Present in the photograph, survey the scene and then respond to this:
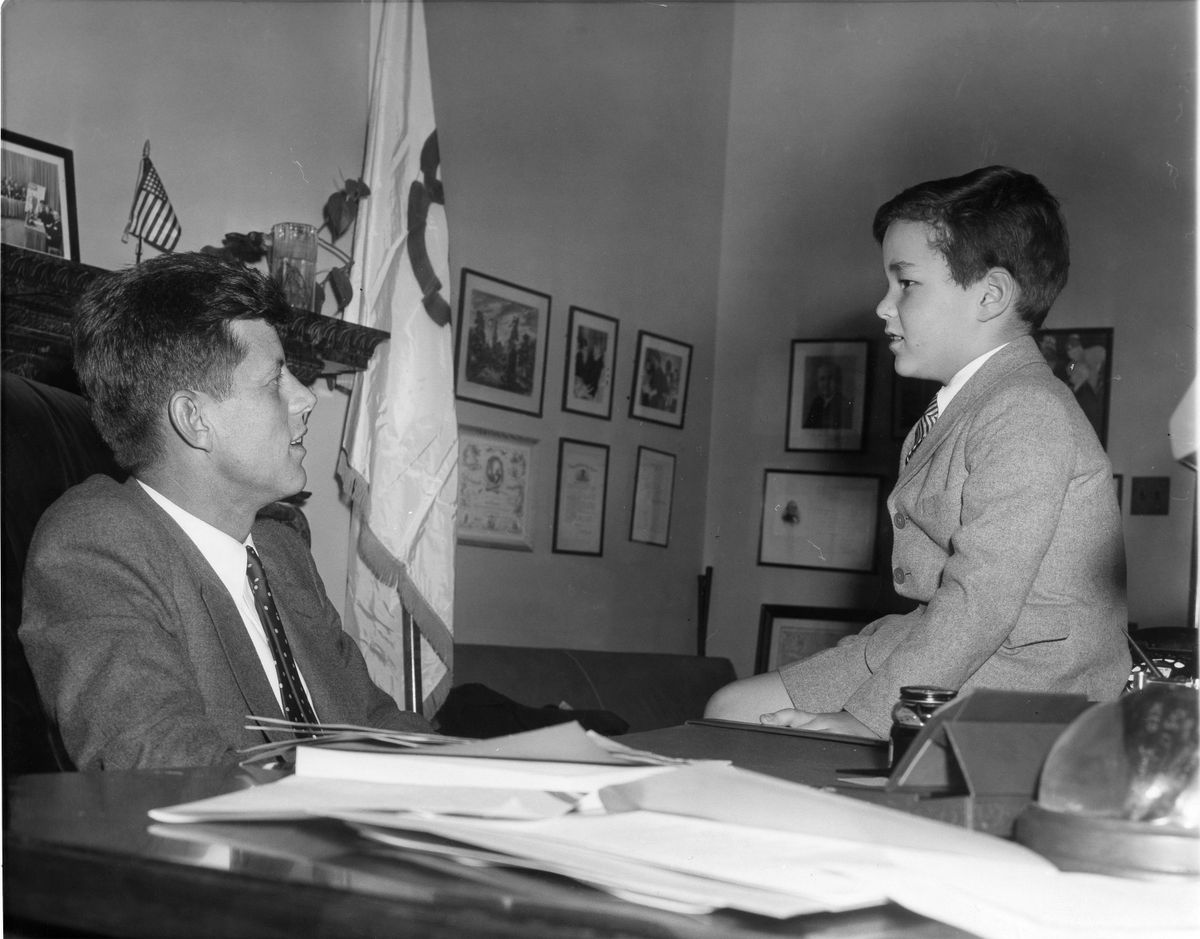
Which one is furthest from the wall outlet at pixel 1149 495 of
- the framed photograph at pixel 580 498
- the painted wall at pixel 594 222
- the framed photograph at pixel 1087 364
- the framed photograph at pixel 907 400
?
the framed photograph at pixel 580 498

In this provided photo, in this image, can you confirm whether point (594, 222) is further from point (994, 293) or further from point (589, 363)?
point (994, 293)

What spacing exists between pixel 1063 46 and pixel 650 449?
2595 millimetres

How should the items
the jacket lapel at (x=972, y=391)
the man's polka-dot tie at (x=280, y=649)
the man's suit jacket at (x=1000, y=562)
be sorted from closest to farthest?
the man's polka-dot tie at (x=280, y=649) < the man's suit jacket at (x=1000, y=562) < the jacket lapel at (x=972, y=391)

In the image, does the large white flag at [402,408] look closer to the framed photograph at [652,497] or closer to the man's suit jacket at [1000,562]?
the man's suit jacket at [1000,562]

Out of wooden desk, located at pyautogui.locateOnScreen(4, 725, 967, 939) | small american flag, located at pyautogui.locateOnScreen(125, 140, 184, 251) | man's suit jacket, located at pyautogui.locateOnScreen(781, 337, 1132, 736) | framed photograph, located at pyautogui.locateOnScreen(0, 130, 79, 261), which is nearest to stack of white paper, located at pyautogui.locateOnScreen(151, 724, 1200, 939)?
wooden desk, located at pyautogui.locateOnScreen(4, 725, 967, 939)

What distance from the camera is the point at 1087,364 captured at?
5461 mm

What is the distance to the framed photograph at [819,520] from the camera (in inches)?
239

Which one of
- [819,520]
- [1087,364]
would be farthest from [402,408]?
[1087,364]

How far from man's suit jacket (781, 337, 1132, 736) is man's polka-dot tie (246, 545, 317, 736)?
34.4 inches

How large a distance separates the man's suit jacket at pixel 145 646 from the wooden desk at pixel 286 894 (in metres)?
0.52

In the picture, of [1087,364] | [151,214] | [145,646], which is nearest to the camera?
[145,646]

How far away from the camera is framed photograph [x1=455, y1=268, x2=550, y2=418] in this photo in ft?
16.1

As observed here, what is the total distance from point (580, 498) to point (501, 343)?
84 centimetres

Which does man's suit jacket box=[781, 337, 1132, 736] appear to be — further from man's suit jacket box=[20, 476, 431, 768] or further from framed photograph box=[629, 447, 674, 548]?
framed photograph box=[629, 447, 674, 548]
